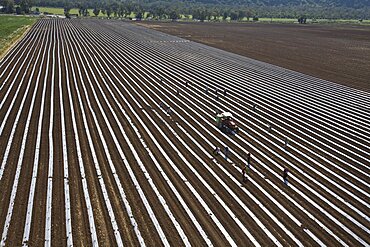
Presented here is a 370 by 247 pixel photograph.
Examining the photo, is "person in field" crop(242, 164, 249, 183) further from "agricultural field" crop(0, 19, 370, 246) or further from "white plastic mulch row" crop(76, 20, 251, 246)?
"white plastic mulch row" crop(76, 20, 251, 246)


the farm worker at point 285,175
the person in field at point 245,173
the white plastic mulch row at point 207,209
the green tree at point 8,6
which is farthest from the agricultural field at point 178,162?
the green tree at point 8,6

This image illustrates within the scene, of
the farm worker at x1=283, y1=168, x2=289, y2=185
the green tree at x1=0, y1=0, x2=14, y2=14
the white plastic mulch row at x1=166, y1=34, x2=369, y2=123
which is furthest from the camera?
the green tree at x1=0, y1=0, x2=14, y2=14

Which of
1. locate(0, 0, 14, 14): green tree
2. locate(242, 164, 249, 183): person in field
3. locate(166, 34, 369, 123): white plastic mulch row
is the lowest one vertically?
locate(166, 34, 369, 123): white plastic mulch row

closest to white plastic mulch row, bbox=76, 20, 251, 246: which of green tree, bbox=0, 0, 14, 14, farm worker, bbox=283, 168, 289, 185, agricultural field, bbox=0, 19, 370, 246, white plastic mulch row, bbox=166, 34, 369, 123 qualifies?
agricultural field, bbox=0, 19, 370, 246

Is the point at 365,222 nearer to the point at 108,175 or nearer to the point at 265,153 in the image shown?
the point at 265,153

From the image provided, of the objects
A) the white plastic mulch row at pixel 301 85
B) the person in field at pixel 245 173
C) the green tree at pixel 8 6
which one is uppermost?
the green tree at pixel 8 6

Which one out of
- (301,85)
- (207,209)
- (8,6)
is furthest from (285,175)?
(8,6)

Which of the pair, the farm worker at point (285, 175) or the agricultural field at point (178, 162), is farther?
the farm worker at point (285, 175)

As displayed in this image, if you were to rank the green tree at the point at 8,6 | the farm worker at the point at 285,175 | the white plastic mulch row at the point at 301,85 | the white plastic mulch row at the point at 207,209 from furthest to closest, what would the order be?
the green tree at the point at 8,6, the white plastic mulch row at the point at 301,85, the farm worker at the point at 285,175, the white plastic mulch row at the point at 207,209

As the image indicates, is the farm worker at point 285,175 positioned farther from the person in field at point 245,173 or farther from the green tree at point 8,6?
the green tree at point 8,6
